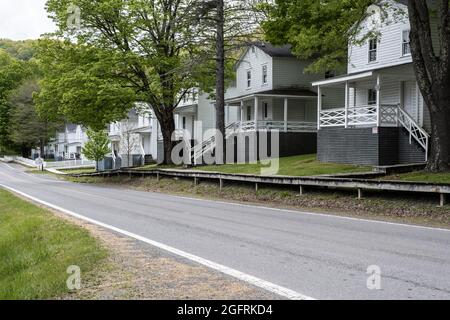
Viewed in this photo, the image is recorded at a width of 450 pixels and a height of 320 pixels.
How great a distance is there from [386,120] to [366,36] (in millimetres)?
4835

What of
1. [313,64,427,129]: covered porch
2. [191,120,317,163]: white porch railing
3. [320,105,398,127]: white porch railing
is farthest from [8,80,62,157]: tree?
[320,105,398,127]: white porch railing

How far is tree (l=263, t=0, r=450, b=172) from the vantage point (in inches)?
686

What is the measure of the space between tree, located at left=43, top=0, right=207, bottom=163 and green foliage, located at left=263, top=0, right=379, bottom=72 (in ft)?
27.7

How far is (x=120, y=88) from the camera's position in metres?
33.2

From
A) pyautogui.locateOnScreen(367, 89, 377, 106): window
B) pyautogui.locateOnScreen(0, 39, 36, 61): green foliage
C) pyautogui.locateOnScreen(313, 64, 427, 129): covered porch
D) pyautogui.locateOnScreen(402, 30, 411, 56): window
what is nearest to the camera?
pyautogui.locateOnScreen(313, 64, 427, 129): covered porch

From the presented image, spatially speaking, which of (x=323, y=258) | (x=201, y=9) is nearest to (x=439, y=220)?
(x=323, y=258)

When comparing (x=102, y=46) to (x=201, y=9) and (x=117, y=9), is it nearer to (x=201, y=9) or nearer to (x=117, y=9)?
(x=117, y=9)

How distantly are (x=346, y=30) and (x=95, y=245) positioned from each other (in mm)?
16733

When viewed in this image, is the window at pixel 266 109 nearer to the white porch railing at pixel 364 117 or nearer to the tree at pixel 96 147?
the white porch railing at pixel 364 117

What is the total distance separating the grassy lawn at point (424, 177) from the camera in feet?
54.1

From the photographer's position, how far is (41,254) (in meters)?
9.88

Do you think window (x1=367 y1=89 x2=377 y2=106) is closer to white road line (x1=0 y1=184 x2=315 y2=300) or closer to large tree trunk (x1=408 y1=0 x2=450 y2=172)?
large tree trunk (x1=408 y1=0 x2=450 y2=172)

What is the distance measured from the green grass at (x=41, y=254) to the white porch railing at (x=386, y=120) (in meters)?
15.8

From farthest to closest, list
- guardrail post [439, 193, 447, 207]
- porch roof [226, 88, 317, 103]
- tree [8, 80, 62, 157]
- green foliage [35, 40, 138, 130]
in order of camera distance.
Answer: tree [8, 80, 62, 157] < porch roof [226, 88, 317, 103] < green foliage [35, 40, 138, 130] < guardrail post [439, 193, 447, 207]
